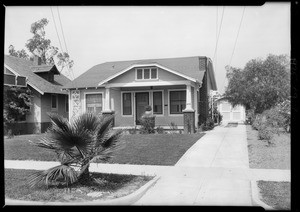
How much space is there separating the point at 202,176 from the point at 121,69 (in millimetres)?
16364

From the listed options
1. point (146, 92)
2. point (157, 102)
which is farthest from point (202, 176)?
point (146, 92)

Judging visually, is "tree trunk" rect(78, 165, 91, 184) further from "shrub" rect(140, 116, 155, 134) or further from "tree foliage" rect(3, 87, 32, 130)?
"tree foliage" rect(3, 87, 32, 130)

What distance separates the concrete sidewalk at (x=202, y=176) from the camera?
6539 mm

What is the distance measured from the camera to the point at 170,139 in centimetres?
1498

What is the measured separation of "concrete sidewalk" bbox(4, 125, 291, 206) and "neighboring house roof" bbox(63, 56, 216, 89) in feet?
35.7

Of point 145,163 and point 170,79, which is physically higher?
point 170,79

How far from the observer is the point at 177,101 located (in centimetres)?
2078

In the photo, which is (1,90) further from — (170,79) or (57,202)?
(170,79)

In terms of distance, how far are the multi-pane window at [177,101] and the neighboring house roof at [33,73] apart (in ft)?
28.0

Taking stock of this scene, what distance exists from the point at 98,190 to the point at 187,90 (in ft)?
41.8

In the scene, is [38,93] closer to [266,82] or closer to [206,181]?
[206,181]

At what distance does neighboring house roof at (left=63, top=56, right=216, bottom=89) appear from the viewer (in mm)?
22250

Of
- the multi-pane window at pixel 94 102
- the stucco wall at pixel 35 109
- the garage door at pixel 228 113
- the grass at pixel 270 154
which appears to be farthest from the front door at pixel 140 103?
the garage door at pixel 228 113
